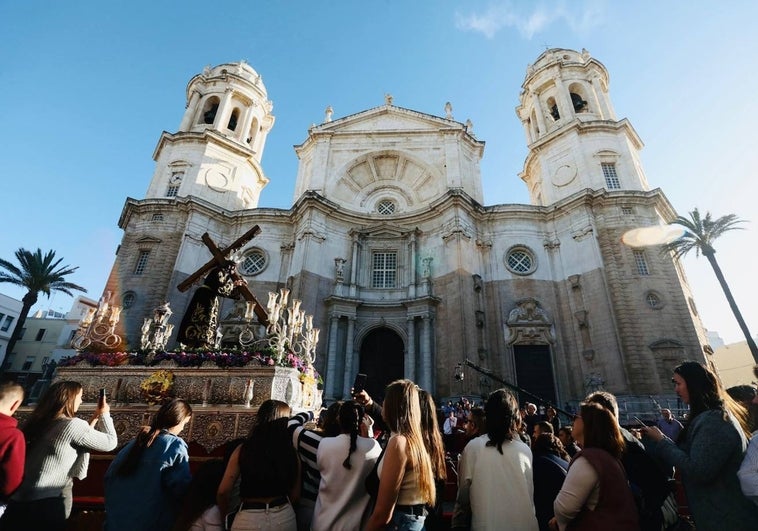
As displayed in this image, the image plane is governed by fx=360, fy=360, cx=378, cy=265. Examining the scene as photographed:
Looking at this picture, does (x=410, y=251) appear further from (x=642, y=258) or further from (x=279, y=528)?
(x=279, y=528)

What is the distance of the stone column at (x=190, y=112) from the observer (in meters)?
29.4

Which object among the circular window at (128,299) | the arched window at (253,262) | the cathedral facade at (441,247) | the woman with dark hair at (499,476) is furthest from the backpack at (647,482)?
the circular window at (128,299)

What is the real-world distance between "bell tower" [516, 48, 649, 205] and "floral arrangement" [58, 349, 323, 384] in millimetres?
23114

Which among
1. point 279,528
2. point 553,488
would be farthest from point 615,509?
point 279,528

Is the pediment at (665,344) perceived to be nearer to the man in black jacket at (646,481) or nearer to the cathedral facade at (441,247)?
the cathedral facade at (441,247)

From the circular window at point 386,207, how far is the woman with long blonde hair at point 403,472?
82.2 feet

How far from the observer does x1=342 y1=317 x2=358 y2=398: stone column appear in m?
20.5

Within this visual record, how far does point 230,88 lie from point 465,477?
116 ft

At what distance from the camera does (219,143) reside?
28.2 metres

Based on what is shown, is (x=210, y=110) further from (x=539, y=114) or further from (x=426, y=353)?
(x=539, y=114)

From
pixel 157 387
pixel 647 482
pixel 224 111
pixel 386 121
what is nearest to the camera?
pixel 647 482

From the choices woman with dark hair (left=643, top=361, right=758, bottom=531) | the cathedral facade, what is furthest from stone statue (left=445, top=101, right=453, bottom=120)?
woman with dark hair (left=643, top=361, right=758, bottom=531)

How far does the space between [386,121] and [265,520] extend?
1193 inches

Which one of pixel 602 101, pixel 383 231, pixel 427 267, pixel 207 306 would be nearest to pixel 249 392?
pixel 207 306
